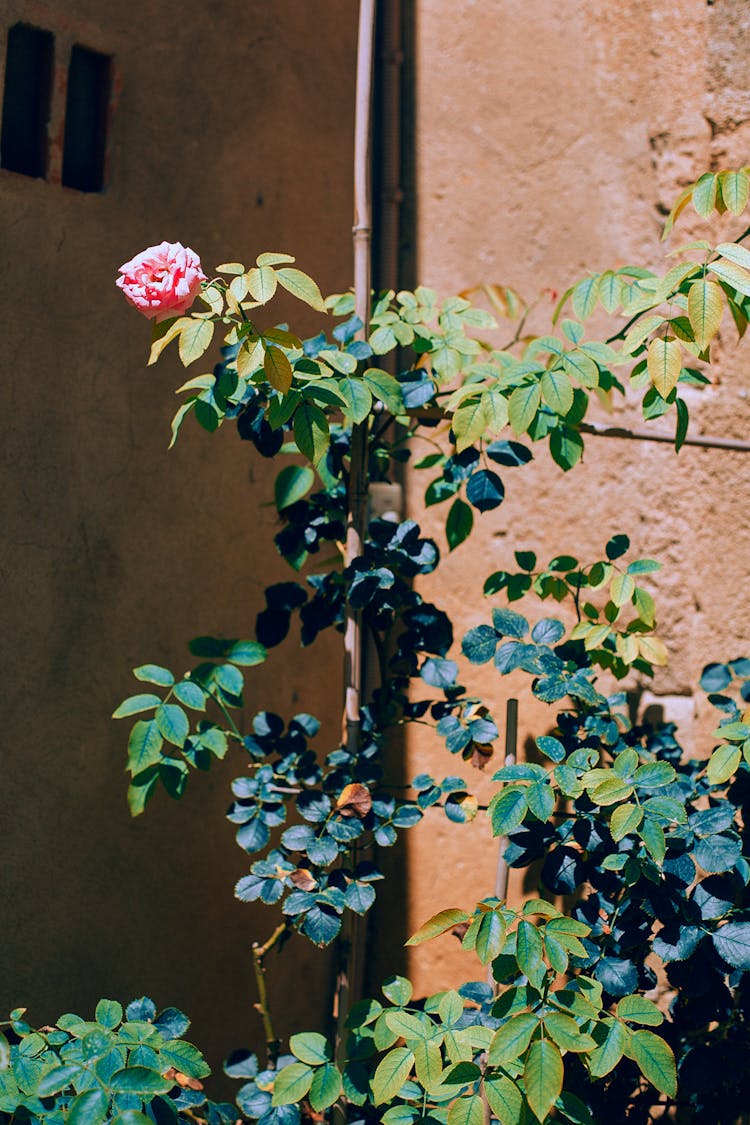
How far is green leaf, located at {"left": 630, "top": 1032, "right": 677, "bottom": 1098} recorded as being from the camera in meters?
1.84

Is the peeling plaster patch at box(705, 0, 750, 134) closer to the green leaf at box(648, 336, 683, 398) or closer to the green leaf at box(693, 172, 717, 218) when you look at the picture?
the green leaf at box(693, 172, 717, 218)

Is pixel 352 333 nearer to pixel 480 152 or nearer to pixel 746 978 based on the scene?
pixel 480 152

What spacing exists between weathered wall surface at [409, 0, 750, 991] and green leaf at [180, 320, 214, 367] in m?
1.19

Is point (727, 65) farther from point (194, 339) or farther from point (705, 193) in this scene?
point (194, 339)

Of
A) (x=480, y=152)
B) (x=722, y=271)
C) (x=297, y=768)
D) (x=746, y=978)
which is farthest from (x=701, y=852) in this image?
(x=480, y=152)

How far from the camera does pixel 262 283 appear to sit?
1934 millimetres

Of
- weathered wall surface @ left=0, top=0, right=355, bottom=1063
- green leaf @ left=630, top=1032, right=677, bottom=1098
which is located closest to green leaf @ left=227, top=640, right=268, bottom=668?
weathered wall surface @ left=0, top=0, right=355, bottom=1063

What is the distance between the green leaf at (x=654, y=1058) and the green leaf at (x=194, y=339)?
1.26 metres

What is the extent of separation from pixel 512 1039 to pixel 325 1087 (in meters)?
0.39

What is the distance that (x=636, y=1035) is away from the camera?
6.16ft

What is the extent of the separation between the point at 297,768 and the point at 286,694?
572 mm

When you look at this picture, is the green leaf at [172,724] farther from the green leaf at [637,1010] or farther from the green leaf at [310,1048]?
the green leaf at [637,1010]

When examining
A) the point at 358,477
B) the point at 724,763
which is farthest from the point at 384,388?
the point at 724,763

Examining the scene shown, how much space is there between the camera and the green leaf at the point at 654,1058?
184cm
